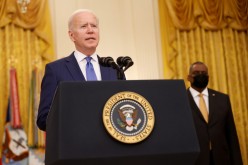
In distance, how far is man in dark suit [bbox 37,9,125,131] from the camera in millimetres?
2881

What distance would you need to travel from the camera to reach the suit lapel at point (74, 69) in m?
2.91

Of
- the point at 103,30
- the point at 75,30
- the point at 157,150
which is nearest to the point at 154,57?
the point at 103,30

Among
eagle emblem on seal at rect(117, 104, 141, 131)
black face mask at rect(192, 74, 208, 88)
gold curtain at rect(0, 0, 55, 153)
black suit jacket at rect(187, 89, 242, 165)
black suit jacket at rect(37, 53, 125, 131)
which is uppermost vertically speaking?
gold curtain at rect(0, 0, 55, 153)

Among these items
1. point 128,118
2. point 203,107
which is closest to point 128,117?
point 128,118

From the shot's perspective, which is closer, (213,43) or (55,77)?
(55,77)

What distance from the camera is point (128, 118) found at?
2.19 metres

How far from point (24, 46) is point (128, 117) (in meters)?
4.67

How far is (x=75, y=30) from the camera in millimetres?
3078

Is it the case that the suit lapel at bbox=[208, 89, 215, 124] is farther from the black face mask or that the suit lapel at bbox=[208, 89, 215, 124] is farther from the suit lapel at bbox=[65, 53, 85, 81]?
the suit lapel at bbox=[65, 53, 85, 81]

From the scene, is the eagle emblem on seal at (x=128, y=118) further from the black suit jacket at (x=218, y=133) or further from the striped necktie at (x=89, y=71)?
the black suit jacket at (x=218, y=133)

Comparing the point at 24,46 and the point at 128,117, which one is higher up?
the point at 24,46

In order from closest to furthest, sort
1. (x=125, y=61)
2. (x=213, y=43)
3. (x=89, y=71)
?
(x=125, y=61)
(x=89, y=71)
(x=213, y=43)

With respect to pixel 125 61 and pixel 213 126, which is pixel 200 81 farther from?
pixel 125 61

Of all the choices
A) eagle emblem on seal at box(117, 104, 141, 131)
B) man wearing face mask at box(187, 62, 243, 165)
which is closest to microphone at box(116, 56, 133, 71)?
eagle emblem on seal at box(117, 104, 141, 131)
